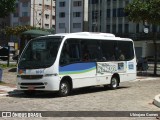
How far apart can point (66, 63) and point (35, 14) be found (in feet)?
300

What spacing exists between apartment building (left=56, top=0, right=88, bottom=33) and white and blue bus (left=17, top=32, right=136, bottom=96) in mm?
74354

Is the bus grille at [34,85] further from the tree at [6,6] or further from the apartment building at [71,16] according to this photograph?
the apartment building at [71,16]

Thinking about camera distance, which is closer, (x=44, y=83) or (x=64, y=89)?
(x=44, y=83)

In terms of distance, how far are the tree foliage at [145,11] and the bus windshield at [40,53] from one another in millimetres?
15869

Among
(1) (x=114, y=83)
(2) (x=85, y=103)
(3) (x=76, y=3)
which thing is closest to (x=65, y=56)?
(2) (x=85, y=103)

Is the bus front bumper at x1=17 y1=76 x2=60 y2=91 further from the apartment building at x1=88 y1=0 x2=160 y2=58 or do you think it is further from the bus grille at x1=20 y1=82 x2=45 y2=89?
the apartment building at x1=88 y1=0 x2=160 y2=58

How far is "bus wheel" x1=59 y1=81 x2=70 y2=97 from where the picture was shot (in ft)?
58.1

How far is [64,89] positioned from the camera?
17.9 metres

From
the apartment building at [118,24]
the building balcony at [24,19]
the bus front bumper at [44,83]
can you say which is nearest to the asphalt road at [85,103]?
the bus front bumper at [44,83]

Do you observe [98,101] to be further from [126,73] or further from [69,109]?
[126,73]

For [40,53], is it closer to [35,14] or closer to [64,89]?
[64,89]

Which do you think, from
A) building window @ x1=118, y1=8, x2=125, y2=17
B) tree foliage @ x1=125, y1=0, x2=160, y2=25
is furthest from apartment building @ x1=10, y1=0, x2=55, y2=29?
tree foliage @ x1=125, y1=0, x2=160, y2=25

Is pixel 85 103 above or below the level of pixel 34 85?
below

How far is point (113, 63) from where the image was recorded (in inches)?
840
